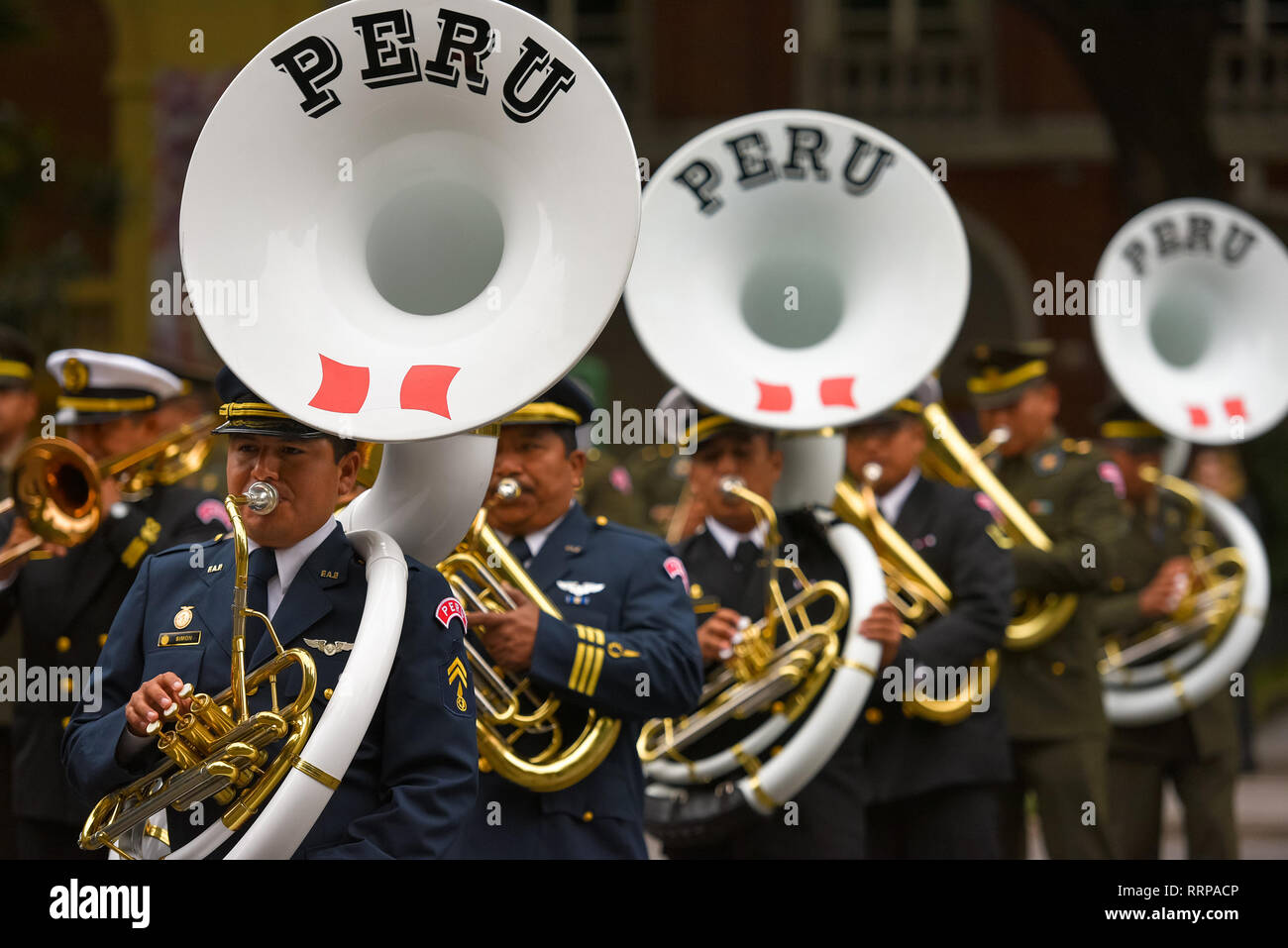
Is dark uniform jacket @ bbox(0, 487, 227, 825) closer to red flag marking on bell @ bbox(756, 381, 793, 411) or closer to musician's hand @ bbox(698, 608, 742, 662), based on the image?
musician's hand @ bbox(698, 608, 742, 662)

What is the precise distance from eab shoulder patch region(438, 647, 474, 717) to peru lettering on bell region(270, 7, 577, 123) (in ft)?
3.26

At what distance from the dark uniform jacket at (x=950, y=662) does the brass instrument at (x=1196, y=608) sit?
1.37 meters

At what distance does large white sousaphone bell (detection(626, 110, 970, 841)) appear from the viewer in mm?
4781

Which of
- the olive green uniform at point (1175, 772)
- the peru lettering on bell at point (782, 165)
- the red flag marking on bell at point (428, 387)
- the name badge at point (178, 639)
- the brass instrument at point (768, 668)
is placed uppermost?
the peru lettering on bell at point (782, 165)

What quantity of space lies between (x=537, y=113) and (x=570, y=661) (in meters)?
1.28

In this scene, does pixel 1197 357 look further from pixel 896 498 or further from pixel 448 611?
pixel 448 611

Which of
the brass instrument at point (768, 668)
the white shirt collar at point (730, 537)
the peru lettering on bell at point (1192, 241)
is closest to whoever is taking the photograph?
the brass instrument at point (768, 668)

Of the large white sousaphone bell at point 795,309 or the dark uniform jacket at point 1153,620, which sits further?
the dark uniform jacket at point 1153,620

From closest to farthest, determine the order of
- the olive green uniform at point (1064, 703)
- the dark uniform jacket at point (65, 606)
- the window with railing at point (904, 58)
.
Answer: the dark uniform jacket at point (65, 606) < the olive green uniform at point (1064, 703) < the window with railing at point (904, 58)

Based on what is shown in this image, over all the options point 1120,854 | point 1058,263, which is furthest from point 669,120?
point 1120,854

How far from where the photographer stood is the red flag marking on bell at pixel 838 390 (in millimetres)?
4805

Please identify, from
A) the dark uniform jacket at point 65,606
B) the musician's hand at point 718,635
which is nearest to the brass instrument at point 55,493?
the dark uniform jacket at point 65,606

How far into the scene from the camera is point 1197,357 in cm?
681

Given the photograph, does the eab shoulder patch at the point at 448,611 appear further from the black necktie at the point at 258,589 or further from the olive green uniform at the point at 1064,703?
the olive green uniform at the point at 1064,703
